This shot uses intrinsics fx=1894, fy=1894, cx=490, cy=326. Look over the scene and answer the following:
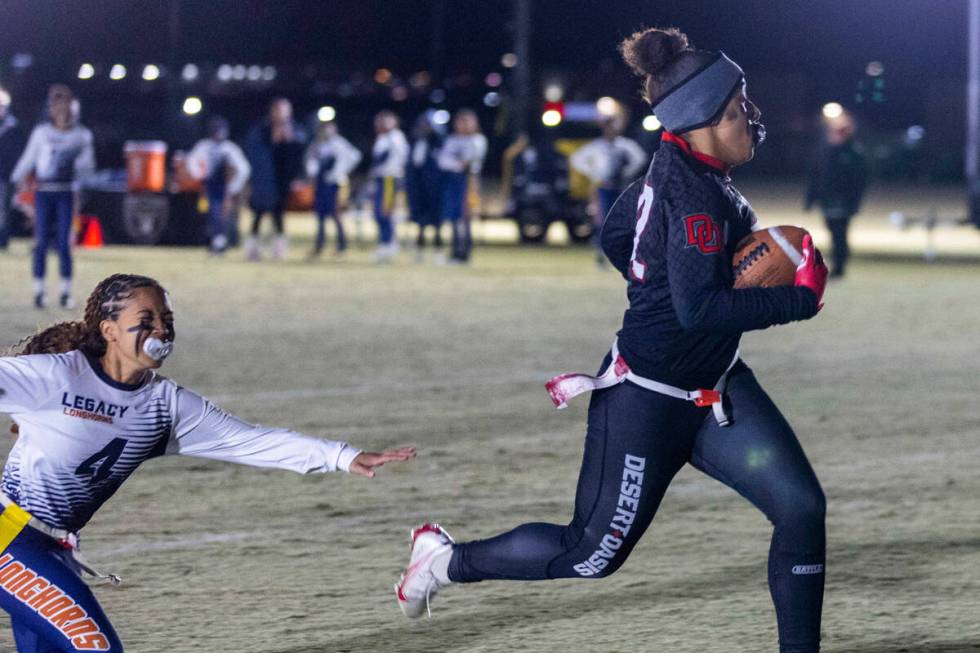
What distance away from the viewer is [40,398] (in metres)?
4.94

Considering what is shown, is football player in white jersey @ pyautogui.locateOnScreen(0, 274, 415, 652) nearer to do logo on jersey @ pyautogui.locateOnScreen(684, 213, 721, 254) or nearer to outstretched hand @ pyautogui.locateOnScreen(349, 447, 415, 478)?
outstretched hand @ pyautogui.locateOnScreen(349, 447, 415, 478)

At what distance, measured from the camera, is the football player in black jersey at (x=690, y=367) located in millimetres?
5277

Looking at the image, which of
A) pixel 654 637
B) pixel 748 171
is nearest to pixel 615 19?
pixel 748 171

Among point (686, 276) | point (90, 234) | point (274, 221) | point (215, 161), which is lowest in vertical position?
point (90, 234)

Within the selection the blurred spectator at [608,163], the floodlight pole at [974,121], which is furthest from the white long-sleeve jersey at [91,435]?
the floodlight pole at [974,121]

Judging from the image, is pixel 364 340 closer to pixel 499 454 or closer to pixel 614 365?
pixel 499 454

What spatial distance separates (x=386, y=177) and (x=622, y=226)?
2023 cm

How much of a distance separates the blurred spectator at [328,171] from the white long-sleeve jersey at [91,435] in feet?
65.4

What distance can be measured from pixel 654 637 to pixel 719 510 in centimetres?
239

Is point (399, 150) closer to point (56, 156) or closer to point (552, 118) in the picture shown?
point (552, 118)

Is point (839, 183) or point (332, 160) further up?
point (839, 183)

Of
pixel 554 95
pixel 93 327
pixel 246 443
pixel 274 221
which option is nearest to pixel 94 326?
pixel 93 327

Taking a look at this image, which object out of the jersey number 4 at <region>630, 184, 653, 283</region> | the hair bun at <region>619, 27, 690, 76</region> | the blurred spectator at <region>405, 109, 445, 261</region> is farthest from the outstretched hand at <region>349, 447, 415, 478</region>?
the blurred spectator at <region>405, 109, 445, 261</region>

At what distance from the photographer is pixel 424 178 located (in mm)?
25438
